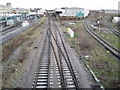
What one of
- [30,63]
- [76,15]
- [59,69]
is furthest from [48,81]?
[76,15]

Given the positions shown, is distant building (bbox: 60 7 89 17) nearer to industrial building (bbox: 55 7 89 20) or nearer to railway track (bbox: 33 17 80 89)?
industrial building (bbox: 55 7 89 20)

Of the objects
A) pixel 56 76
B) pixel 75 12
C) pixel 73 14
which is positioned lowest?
pixel 56 76

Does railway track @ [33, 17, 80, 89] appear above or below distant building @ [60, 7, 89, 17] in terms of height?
below

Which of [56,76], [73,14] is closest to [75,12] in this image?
[73,14]

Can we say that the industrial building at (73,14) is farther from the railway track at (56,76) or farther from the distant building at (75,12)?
the railway track at (56,76)

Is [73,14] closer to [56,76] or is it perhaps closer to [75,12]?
[75,12]

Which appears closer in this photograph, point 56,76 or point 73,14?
point 56,76

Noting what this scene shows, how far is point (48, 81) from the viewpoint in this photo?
6.96m

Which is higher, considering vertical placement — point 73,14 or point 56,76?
point 73,14

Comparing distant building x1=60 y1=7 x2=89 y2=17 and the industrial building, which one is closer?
the industrial building

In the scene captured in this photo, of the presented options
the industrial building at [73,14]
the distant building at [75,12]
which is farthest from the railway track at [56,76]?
the distant building at [75,12]

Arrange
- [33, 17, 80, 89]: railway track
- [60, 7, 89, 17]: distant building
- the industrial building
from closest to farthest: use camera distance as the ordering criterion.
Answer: [33, 17, 80, 89]: railway track, the industrial building, [60, 7, 89, 17]: distant building

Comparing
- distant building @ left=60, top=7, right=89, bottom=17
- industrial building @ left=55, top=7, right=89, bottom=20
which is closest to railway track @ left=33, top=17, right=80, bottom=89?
industrial building @ left=55, top=7, right=89, bottom=20

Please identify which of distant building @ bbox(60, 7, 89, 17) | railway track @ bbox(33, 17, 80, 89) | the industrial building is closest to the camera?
railway track @ bbox(33, 17, 80, 89)
